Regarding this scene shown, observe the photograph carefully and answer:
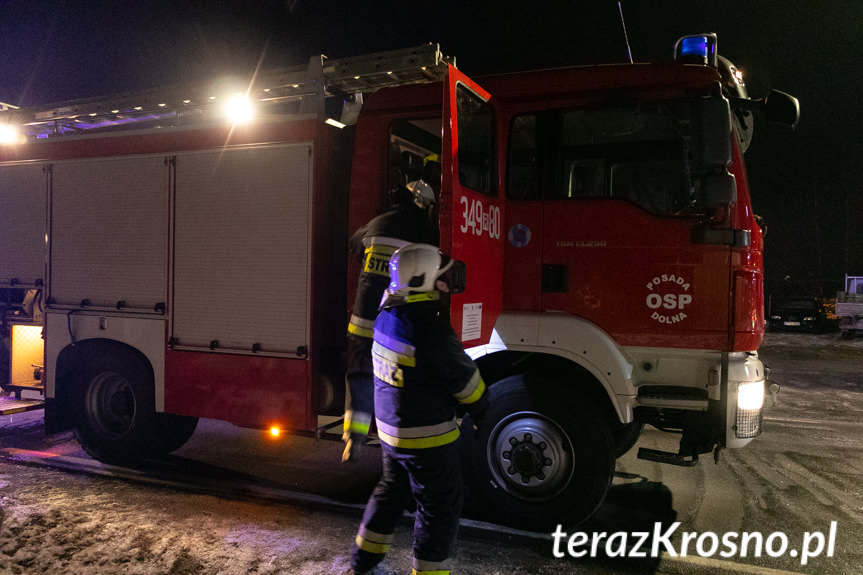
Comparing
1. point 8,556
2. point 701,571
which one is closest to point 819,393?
point 701,571

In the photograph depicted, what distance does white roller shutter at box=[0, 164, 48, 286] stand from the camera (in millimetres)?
5566

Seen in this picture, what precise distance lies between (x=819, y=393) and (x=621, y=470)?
5.93 m

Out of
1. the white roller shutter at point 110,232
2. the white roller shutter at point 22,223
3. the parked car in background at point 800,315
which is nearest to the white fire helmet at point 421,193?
the white roller shutter at point 110,232

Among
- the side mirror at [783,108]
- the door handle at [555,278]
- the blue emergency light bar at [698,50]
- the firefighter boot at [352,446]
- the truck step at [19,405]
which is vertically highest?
the blue emergency light bar at [698,50]

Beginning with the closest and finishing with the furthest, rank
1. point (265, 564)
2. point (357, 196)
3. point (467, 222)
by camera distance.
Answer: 1. point (265, 564)
2. point (467, 222)
3. point (357, 196)

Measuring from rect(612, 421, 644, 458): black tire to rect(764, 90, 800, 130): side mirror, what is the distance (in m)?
2.16

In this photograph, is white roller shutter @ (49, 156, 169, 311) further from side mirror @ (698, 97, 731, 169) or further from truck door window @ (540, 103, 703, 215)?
side mirror @ (698, 97, 731, 169)

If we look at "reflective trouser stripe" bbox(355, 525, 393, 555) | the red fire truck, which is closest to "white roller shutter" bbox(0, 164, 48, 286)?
the red fire truck

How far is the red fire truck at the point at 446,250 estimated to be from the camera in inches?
148

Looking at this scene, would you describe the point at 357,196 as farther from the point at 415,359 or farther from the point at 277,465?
the point at 277,465

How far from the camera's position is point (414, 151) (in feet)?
14.9

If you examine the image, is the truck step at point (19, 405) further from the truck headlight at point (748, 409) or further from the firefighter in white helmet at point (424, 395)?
the truck headlight at point (748, 409)

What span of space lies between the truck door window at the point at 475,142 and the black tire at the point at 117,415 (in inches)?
124

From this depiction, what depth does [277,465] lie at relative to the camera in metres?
5.38
